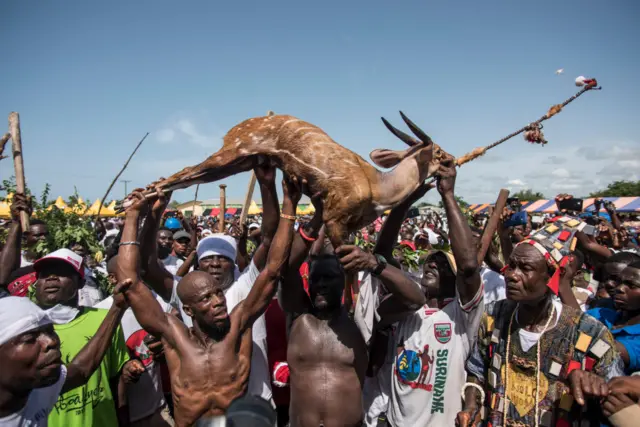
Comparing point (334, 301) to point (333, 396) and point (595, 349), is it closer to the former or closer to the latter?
point (333, 396)

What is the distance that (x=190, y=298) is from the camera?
9.01ft

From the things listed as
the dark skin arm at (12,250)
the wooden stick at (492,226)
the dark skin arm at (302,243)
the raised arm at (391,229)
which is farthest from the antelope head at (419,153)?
the dark skin arm at (12,250)

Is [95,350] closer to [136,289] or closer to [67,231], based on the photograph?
[136,289]

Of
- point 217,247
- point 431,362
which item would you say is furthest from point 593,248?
point 217,247

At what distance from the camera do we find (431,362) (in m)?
3.11

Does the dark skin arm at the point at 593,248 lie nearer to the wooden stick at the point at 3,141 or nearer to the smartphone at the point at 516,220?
the smartphone at the point at 516,220

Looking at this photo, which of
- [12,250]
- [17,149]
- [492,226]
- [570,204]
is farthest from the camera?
[570,204]

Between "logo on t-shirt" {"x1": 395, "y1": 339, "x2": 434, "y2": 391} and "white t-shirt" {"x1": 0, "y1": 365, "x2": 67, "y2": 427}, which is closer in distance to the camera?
"white t-shirt" {"x1": 0, "y1": 365, "x2": 67, "y2": 427}

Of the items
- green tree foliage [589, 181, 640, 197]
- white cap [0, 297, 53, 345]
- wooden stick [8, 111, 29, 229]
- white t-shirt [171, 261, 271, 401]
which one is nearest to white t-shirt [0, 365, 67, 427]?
white cap [0, 297, 53, 345]

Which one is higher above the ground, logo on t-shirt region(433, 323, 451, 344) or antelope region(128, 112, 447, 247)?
antelope region(128, 112, 447, 247)

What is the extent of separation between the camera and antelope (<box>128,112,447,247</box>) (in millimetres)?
2723

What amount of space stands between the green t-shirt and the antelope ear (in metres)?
2.44

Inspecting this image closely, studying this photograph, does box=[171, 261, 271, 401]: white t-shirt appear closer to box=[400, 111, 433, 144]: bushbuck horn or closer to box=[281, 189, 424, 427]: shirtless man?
box=[281, 189, 424, 427]: shirtless man

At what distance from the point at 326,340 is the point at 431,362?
0.81m
